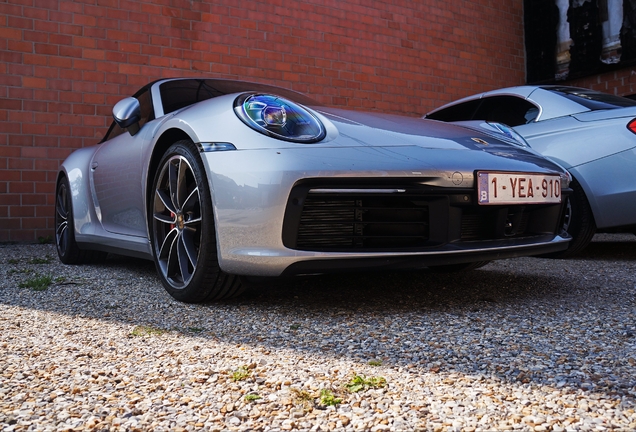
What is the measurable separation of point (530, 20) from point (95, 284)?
27.7ft

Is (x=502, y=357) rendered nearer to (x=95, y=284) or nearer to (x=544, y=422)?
(x=544, y=422)

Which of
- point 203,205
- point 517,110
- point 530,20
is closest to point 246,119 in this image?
point 203,205

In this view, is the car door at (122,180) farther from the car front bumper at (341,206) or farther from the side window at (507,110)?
the side window at (507,110)

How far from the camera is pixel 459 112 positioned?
16.0 ft

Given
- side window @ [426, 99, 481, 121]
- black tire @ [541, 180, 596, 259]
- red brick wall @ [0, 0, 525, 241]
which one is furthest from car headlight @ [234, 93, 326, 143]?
red brick wall @ [0, 0, 525, 241]

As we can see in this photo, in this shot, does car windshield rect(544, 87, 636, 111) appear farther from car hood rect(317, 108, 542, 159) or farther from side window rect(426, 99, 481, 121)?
car hood rect(317, 108, 542, 159)

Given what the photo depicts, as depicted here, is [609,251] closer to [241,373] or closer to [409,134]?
[409,134]

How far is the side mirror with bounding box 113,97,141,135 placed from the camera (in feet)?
10.4

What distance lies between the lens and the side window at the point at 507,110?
14.2ft

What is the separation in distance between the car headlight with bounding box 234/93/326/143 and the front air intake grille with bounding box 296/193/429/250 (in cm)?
26

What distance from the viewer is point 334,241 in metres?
2.21

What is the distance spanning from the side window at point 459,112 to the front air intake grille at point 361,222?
2.73m

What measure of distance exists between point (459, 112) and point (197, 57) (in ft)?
9.90

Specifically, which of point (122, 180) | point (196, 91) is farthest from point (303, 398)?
point (196, 91)
